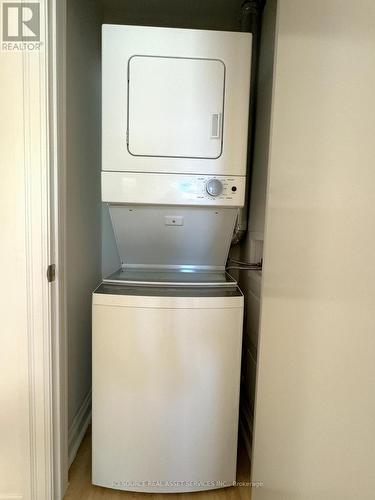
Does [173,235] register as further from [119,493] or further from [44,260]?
[119,493]

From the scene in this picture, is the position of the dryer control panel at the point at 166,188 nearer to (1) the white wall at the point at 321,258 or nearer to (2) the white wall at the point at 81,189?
(2) the white wall at the point at 81,189

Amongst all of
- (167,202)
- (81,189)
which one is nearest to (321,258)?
(167,202)

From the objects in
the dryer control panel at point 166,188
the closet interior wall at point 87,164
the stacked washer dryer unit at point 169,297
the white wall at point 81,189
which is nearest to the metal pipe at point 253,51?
the closet interior wall at point 87,164

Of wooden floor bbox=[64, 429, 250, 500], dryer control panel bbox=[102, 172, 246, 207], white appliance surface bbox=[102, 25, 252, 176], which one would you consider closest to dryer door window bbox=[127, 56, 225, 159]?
white appliance surface bbox=[102, 25, 252, 176]

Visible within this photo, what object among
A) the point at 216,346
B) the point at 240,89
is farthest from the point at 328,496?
the point at 240,89

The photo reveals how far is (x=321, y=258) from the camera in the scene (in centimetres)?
62

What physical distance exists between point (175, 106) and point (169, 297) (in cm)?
88

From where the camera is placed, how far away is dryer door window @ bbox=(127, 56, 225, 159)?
1.31m

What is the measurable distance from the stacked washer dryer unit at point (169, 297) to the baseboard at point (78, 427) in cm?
24

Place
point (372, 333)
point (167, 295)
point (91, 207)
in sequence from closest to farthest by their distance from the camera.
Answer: point (372, 333) → point (167, 295) → point (91, 207)

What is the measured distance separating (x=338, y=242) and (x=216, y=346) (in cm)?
86

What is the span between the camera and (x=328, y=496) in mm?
569

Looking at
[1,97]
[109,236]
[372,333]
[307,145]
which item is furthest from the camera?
[109,236]

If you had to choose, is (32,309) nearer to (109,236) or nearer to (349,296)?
(109,236)
